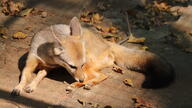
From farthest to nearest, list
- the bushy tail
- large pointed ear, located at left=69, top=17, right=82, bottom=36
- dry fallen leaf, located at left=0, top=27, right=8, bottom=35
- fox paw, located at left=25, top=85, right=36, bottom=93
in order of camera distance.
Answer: dry fallen leaf, located at left=0, top=27, right=8, bottom=35
large pointed ear, located at left=69, top=17, right=82, bottom=36
fox paw, located at left=25, top=85, right=36, bottom=93
the bushy tail

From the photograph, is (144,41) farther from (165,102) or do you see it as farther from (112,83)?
(165,102)

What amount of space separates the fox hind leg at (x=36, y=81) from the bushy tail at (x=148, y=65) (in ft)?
3.80

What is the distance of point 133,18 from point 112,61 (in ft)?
6.80

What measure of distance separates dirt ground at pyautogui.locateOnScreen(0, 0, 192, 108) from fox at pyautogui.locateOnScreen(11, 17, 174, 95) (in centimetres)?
13

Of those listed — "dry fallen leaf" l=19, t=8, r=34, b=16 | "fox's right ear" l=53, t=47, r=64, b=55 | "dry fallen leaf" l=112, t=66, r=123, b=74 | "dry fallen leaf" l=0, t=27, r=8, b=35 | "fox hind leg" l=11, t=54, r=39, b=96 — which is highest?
"fox's right ear" l=53, t=47, r=64, b=55

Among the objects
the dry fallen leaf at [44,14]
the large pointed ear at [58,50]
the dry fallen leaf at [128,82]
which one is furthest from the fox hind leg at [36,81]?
→ the dry fallen leaf at [44,14]

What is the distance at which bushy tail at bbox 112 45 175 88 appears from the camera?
5078 mm

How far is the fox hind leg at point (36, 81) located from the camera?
5.23 meters

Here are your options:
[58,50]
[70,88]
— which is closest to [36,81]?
[70,88]

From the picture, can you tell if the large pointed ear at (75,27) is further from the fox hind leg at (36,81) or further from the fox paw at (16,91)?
the fox paw at (16,91)

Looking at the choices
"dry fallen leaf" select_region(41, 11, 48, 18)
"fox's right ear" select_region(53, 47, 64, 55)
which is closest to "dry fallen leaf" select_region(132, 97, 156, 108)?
"fox's right ear" select_region(53, 47, 64, 55)

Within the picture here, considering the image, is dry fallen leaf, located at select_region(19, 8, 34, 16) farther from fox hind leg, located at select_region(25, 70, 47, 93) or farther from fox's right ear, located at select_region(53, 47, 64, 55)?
fox's right ear, located at select_region(53, 47, 64, 55)

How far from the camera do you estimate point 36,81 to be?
17.7ft

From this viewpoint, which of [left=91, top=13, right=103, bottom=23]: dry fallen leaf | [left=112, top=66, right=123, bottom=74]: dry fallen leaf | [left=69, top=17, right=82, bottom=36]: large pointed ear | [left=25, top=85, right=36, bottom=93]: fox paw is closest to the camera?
[left=25, top=85, right=36, bottom=93]: fox paw
